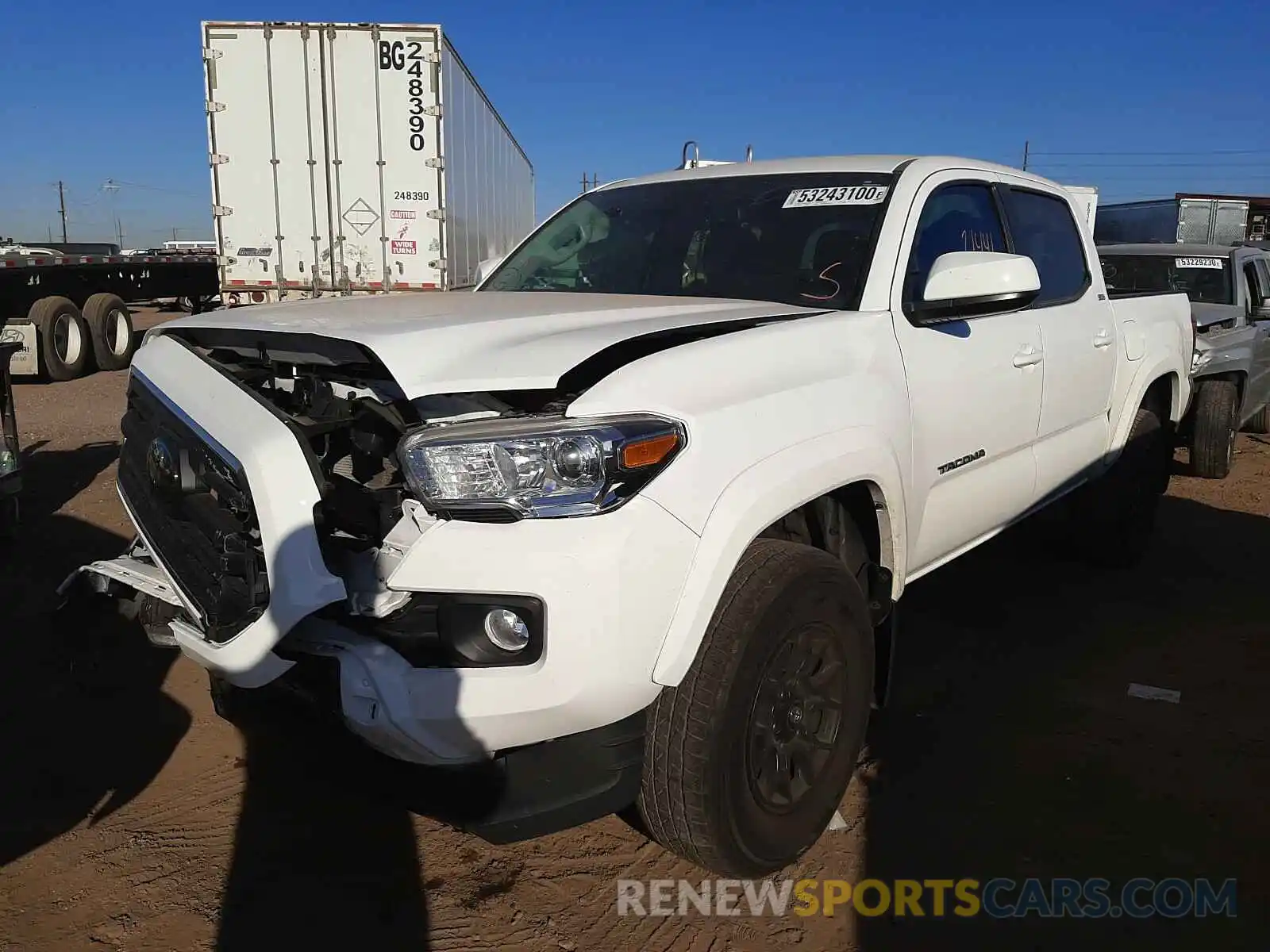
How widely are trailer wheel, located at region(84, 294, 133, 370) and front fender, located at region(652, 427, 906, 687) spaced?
41.3ft

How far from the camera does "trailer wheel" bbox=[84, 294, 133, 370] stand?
1327 cm

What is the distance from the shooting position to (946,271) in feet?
9.95

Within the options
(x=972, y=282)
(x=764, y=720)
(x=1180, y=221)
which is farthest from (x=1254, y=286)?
(x=1180, y=221)

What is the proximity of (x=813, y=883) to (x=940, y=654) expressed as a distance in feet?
5.94

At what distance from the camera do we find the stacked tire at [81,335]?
40.3ft

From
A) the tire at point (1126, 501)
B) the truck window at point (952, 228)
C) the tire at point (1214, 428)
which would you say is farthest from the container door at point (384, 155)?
the truck window at point (952, 228)

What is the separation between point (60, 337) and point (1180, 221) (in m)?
21.5

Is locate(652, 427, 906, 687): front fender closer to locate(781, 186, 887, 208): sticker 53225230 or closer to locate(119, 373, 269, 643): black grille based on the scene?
locate(119, 373, 269, 643): black grille

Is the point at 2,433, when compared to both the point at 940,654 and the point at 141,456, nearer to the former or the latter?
the point at 141,456

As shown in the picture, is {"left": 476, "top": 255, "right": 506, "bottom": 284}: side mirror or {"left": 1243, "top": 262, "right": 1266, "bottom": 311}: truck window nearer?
{"left": 476, "top": 255, "right": 506, "bottom": 284}: side mirror

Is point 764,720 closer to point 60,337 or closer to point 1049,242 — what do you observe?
point 1049,242

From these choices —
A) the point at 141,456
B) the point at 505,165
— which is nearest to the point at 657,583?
the point at 141,456

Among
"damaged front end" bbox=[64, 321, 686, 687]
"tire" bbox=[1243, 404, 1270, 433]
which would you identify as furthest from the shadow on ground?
"tire" bbox=[1243, 404, 1270, 433]

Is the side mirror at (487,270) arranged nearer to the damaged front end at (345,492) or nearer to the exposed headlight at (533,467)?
the damaged front end at (345,492)
